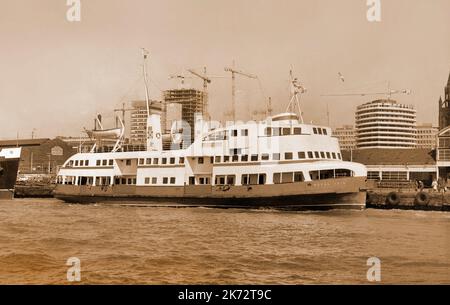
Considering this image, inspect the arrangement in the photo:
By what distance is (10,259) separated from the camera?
1371 cm

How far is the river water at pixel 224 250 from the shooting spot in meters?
11.8

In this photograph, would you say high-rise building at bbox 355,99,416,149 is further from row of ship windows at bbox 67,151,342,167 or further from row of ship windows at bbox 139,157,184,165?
row of ship windows at bbox 139,157,184,165

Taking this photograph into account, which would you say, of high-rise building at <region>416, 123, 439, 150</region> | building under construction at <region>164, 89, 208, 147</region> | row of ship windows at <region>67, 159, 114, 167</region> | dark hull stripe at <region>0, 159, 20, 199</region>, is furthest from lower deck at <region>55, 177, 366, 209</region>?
high-rise building at <region>416, 123, 439, 150</region>

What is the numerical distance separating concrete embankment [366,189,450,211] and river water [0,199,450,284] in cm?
890

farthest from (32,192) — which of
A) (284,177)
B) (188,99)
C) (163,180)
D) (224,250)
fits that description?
(188,99)

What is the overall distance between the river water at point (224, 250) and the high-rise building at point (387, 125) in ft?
444

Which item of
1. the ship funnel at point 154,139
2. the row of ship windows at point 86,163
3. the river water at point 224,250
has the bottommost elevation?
the river water at point 224,250

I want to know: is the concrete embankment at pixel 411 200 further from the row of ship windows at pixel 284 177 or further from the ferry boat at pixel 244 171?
the row of ship windows at pixel 284 177

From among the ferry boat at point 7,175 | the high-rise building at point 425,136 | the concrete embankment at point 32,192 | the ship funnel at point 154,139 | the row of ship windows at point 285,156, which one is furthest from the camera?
the high-rise building at point 425,136

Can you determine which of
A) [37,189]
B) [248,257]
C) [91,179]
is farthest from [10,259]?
[37,189]

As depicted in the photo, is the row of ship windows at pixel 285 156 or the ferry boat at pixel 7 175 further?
the ferry boat at pixel 7 175

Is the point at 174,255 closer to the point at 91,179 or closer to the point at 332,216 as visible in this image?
the point at 332,216

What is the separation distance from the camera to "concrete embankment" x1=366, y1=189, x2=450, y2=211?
33.9m

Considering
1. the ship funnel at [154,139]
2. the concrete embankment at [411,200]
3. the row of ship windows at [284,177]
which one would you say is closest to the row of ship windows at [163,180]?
the ship funnel at [154,139]
